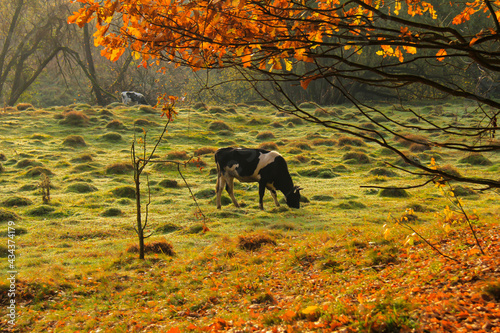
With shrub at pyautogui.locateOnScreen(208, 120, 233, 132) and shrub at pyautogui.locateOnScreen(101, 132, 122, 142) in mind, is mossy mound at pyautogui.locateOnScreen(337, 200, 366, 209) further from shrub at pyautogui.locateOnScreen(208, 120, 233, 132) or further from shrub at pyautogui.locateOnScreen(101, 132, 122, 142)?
shrub at pyautogui.locateOnScreen(101, 132, 122, 142)

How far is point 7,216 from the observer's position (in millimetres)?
12492

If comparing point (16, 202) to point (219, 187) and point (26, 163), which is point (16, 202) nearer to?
point (26, 163)

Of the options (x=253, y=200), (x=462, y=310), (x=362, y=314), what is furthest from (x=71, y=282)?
(x=253, y=200)

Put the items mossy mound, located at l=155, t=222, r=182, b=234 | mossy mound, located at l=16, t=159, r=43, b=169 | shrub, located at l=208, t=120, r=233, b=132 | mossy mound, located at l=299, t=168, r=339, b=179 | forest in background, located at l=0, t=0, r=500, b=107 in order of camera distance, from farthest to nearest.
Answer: forest in background, located at l=0, t=0, r=500, b=107
shrub, located at l=208, t=120, r=233, b=132
mossy mound, located at l=299, t=168, r=339, b=179
mossy mound, located at l=16, t=159, r=43, b=169
mossy mound, located at l=155, t=222, r=182, b=234

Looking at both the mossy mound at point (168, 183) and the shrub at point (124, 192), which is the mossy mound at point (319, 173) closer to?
the mossy mound at point (168, 183)

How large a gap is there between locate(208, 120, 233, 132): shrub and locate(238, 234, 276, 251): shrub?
1906 cm

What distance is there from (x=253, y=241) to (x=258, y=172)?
5412mm

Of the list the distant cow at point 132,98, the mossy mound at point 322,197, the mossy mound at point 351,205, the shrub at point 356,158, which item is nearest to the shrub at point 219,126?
the shrub at point 356,158

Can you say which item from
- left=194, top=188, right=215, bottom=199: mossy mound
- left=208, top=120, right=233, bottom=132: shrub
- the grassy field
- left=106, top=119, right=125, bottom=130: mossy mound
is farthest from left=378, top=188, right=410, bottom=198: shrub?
left=106, top=119, right=125, bottom=130: mossy mound

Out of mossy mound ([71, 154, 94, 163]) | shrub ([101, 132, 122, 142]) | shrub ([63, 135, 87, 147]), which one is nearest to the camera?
mossy mound ([71, 154, 94, 163])

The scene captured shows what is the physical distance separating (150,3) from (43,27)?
41.4 m

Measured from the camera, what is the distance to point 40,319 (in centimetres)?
639

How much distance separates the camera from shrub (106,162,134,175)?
1905 centimetres

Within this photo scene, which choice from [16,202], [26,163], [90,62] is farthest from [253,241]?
[90,62]
